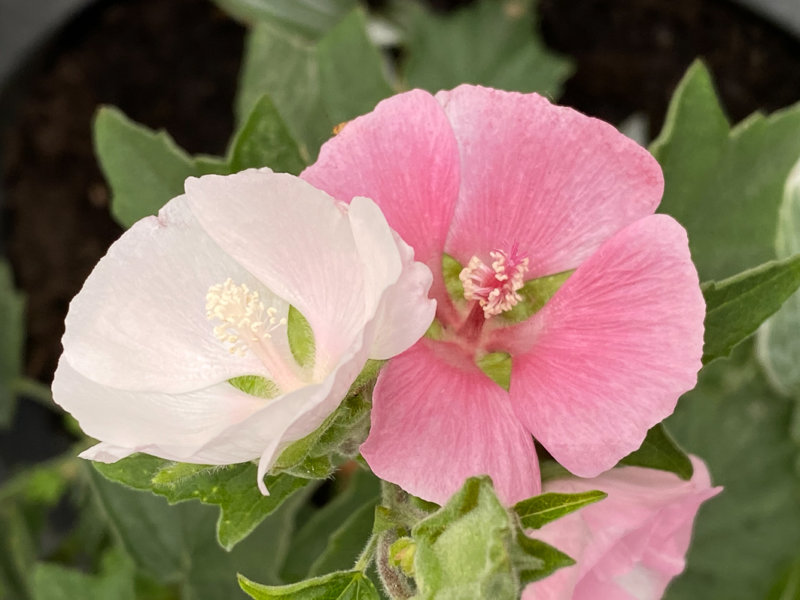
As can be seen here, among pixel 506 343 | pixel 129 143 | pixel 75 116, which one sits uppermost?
pixel 506 343

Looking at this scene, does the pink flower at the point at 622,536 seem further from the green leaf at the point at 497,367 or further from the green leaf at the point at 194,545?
the green leaf at the point at 194,545

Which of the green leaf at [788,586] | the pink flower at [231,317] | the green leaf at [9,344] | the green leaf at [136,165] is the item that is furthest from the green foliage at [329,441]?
the green leaf at [9,344]

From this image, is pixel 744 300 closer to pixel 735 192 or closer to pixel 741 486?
pixel 735 192

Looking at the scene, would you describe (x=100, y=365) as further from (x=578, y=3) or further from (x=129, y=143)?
(x=578, y=3)

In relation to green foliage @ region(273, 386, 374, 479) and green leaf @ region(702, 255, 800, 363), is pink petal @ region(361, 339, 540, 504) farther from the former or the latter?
green leaf @ region(702, 255, 800, 363)

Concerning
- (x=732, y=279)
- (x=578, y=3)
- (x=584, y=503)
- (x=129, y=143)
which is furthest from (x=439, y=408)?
(x=578, y=3)
